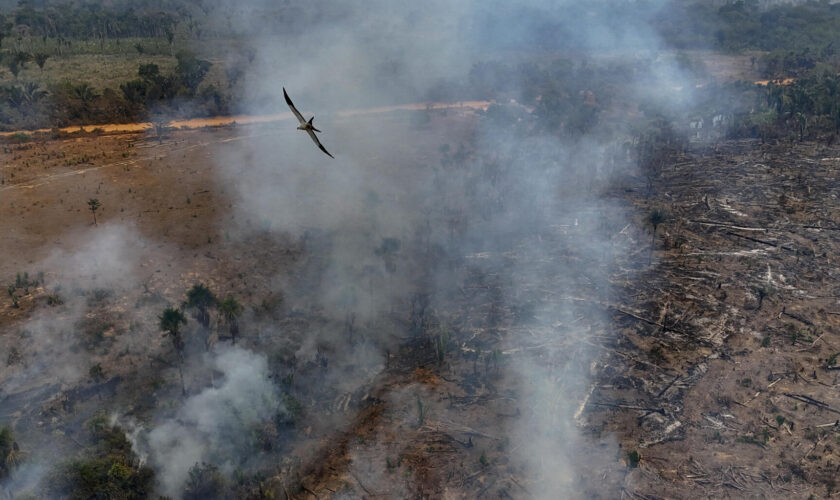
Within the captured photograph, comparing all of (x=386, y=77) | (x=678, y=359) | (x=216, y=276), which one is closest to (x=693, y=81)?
(x=386, y=77)

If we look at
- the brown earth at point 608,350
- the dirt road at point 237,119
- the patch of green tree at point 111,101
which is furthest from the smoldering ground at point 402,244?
the patch of green tree at point 111,101

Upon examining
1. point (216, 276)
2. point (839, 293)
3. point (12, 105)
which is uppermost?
point (12, 105)

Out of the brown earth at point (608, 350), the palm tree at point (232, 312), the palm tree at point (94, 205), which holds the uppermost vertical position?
the palm tree at point (94, 205)

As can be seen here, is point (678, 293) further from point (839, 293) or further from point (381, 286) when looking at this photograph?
point (381, 286)

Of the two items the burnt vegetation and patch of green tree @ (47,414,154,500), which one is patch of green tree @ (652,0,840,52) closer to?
the burnt vegetation

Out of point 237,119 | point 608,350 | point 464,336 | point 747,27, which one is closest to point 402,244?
point 464,336

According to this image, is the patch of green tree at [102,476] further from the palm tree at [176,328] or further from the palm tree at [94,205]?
the palm tree at [94,205]
